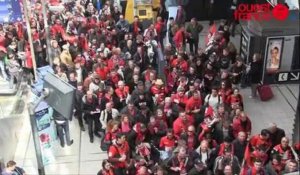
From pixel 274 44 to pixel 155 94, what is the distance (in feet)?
15.0

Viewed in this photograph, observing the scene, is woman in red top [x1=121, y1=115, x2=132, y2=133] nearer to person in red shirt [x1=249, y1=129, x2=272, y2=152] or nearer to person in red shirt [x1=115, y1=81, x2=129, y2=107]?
person in red shirt [x1=115, y1=81, x2=129, y2=107]

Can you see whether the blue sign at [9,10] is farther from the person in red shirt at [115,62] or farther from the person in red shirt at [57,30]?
the person in red shirt at [115,62]

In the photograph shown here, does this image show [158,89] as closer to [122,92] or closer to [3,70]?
[122,92]

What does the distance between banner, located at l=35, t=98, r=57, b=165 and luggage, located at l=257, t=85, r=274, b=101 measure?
6.37 meters

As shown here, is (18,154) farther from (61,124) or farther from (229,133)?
(229,133)

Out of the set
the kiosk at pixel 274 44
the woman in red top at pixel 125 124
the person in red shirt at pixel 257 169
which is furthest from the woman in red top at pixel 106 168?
the kiosk at pixel 274 44

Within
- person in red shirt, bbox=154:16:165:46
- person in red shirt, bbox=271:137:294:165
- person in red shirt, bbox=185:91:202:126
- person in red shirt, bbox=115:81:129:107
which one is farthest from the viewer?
person in red shirt, bbox=154:16:165:46

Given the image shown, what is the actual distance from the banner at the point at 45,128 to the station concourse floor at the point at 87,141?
69cm

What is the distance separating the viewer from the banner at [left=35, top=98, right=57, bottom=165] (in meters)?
11.8

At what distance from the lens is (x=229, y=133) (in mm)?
11500

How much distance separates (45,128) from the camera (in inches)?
470

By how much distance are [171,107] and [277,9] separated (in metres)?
6.09

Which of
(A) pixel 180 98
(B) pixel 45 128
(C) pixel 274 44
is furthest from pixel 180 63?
(B) pixel 45 128

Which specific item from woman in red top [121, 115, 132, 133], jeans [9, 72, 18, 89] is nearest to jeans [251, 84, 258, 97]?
woman in red top [121, 115, 132, 133]
